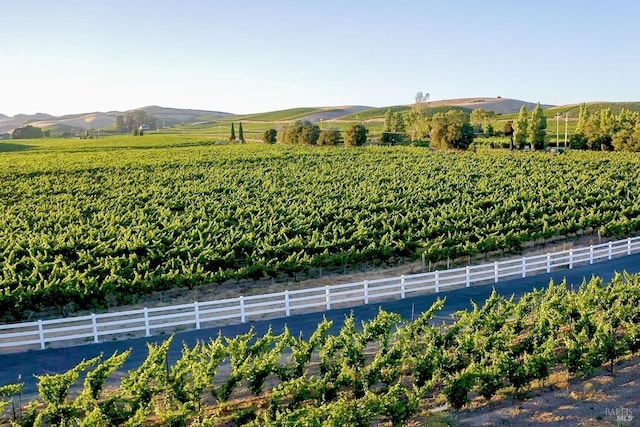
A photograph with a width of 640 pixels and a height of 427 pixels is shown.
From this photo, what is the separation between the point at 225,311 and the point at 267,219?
477 inches

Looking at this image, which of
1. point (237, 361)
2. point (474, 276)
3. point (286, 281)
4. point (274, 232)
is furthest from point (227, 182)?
point (237, 361)

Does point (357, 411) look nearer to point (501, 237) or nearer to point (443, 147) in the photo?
point (501, 237)

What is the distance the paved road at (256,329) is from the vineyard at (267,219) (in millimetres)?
3336

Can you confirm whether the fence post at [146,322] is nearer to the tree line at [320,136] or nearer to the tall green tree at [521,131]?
the tall green tree at [521,131]

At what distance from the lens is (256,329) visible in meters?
18.5

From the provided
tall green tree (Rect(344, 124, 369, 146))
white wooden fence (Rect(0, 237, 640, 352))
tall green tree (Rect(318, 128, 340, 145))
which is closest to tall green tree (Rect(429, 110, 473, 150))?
tall green tree (Rect(344, 124, 369, 146))

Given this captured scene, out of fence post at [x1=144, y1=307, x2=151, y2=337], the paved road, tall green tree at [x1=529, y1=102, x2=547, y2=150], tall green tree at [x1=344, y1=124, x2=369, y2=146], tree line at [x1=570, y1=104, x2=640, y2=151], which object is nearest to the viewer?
the paved road

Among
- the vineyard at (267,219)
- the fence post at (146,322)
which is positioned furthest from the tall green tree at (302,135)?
the fence post at (146,322)

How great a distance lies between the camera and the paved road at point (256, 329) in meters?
15.9

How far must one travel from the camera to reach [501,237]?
1067 inches

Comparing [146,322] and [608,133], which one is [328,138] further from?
[146,322]

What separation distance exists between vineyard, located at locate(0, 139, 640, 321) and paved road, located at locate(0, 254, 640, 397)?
10.9 ft

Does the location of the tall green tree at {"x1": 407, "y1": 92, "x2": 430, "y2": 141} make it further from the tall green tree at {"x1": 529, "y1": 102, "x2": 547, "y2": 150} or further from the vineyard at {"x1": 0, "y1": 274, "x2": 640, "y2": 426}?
the vineyard at {"x1": 0, "y1": 274, "x2": 640, "y2": 426}

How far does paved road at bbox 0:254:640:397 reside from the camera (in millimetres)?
15875
